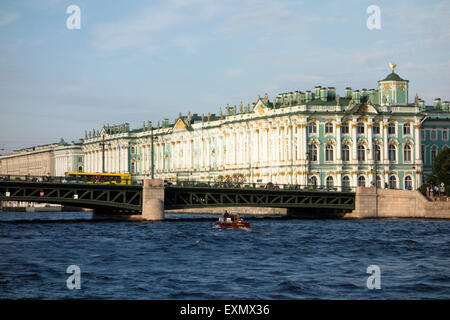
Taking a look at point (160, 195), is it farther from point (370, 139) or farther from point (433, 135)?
point (433, 135)

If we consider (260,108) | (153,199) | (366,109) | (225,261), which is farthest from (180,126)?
(225,261)

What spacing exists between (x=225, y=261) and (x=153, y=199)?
1494 inches

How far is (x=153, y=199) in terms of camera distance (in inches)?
3428

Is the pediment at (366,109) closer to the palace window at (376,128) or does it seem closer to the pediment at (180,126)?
the palace window at (376,128)

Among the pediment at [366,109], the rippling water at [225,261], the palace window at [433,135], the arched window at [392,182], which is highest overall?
the pediment at [366,109]

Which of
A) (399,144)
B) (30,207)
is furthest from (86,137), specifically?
(399,144)

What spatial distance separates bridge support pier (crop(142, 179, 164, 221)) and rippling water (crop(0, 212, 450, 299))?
25.0ft

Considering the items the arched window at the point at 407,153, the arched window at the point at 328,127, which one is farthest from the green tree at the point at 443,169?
the arched window at the point at 328,127

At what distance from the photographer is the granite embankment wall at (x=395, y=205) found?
9362 centimetres

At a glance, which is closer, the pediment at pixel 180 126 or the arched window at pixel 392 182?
the arched window at pixel 392 182

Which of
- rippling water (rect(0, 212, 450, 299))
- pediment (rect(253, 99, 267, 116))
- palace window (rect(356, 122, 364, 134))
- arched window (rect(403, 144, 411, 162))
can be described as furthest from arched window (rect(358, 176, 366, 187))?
rippling water (rect(0, 212, 450, 299))

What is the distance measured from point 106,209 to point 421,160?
44570 millimetres

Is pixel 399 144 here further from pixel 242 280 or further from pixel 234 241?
pixel 242 280

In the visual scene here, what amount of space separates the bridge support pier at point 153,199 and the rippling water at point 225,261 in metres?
7.61
